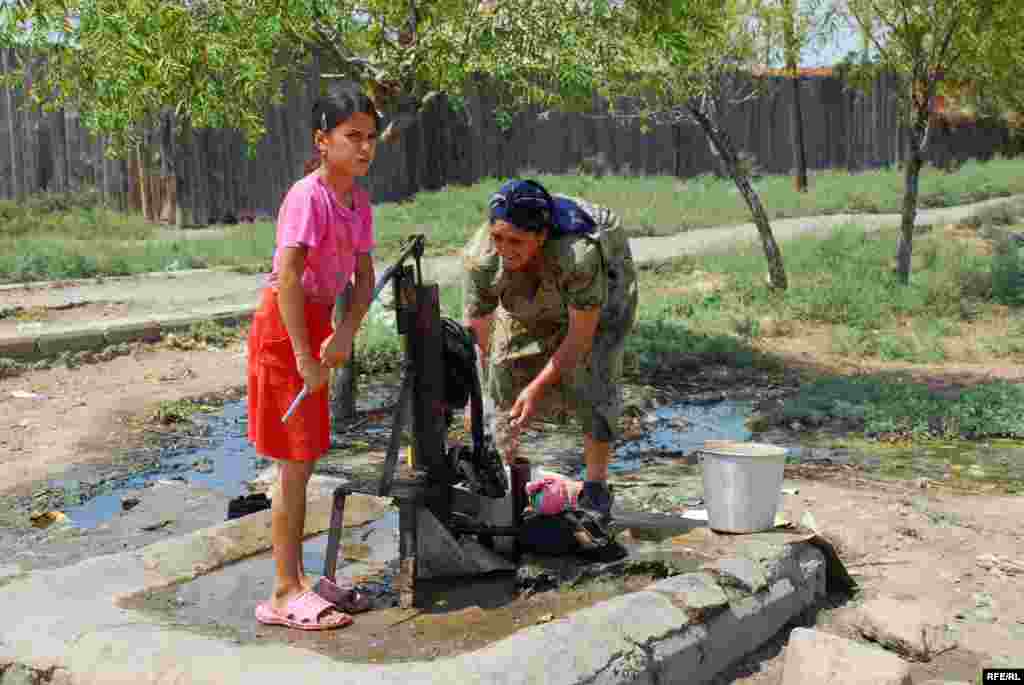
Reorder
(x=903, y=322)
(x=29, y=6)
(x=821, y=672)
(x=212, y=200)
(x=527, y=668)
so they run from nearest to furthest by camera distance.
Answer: (x=527, y=668) → (x=821, y=672) → (x=29, y=6) → (x=903, y=322) → (x=212, y=200)

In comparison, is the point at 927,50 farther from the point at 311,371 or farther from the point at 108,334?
the point at 311,371

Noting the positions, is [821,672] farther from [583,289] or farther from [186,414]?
[186,414]

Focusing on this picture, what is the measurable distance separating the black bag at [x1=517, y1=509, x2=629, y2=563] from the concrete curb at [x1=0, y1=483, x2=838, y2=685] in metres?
0.43

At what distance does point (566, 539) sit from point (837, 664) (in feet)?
3.62

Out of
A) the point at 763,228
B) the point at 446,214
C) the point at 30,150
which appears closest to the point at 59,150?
the point at 30,150

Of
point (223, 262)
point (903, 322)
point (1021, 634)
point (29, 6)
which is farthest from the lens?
point (223, 262)

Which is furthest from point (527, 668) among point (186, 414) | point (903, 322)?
point (903, 322)

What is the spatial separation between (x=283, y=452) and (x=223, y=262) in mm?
9300

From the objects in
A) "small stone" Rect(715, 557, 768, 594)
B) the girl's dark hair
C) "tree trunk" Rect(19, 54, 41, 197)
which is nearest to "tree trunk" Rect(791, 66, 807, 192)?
"tree trunk" Rect(19, 54, 41, 197)

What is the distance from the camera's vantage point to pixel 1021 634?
421cm

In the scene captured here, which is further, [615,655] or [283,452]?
[283,452]

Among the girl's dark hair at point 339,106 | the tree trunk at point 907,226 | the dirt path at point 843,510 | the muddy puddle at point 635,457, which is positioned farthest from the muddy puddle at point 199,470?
the tree trunk at point 907,226

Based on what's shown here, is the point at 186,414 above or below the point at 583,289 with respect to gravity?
below

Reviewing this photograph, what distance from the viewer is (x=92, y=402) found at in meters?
8.02
